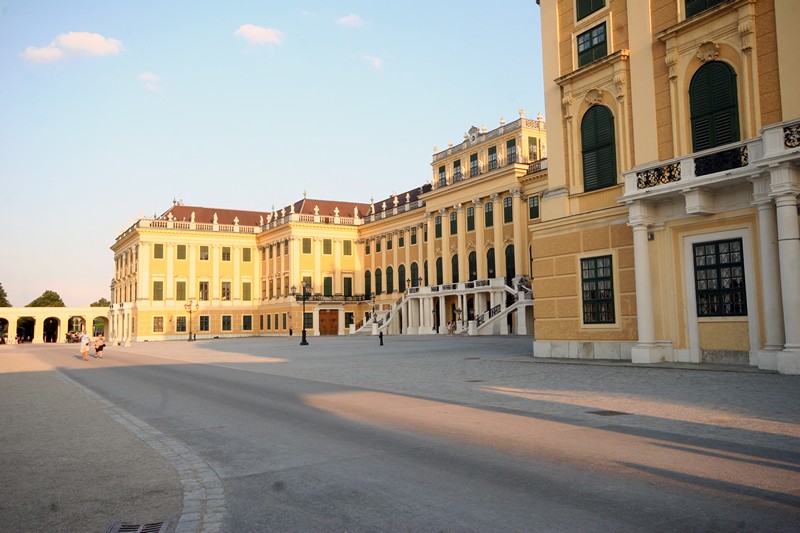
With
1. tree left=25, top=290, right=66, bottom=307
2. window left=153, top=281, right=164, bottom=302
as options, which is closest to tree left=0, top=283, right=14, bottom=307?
tree left=25, top=290, right=66, bottom=307

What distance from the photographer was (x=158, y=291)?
8275 cm

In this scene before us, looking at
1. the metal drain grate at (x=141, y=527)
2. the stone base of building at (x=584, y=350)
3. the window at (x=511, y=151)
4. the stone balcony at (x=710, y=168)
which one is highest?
the window at (x=511, y=151)

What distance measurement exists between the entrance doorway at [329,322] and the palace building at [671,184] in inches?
2311

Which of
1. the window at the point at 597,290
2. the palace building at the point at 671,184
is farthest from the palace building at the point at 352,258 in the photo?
the window at the point at 597,290

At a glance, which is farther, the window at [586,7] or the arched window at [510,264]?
the arched window at [510,264]

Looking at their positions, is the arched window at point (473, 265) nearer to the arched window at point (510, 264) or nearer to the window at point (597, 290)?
the arched window at point (510, 264)

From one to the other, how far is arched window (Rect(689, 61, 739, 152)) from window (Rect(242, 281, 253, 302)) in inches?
2973

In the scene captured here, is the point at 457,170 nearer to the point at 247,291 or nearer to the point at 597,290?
the point at 247,291

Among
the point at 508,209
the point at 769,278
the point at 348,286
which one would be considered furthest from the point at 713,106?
the point at 348,286

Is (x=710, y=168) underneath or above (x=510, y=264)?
underneath

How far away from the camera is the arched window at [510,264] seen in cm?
5706

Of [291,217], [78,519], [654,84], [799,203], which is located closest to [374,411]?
[78,519]

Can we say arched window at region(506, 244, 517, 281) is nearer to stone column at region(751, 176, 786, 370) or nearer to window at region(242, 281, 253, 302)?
stone column at region(751, 176, 786, 370)

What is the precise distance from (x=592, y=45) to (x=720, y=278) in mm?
9850
